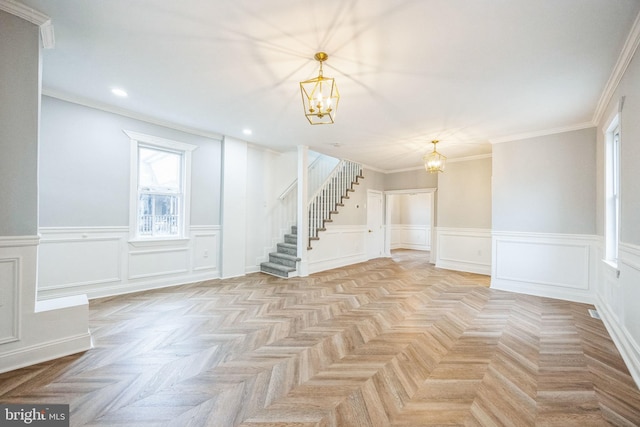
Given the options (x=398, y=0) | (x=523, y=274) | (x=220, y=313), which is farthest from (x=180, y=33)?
(x=523, y=274)

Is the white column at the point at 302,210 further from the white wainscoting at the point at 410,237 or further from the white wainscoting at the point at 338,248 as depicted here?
the white wainscoting at the point at 410,237

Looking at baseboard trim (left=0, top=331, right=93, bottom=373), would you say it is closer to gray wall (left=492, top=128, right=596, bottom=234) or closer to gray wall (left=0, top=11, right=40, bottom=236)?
gray wall (left=0, top=11, right=40, bottom=236)

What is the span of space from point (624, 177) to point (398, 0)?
2.73 metres

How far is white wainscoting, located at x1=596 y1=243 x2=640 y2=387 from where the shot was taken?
216cm

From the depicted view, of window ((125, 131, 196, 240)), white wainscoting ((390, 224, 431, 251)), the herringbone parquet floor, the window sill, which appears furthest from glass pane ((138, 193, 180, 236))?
white wainscoting ((390, 224, 431, 251))

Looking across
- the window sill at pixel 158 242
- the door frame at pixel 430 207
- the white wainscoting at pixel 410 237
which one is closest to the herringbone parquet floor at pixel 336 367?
the window sill at pixel 158 242

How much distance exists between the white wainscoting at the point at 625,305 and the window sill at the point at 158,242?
568cm

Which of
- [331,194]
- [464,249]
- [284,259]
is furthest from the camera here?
[331,194]

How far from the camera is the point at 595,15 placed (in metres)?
1.93

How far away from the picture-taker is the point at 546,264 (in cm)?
431

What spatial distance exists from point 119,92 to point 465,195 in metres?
6.81

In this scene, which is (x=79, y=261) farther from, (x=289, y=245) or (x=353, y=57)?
(x=353, y=57)

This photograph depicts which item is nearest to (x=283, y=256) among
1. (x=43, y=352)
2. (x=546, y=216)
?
(x=43, y=352)

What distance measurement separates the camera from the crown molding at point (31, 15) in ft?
6.52
